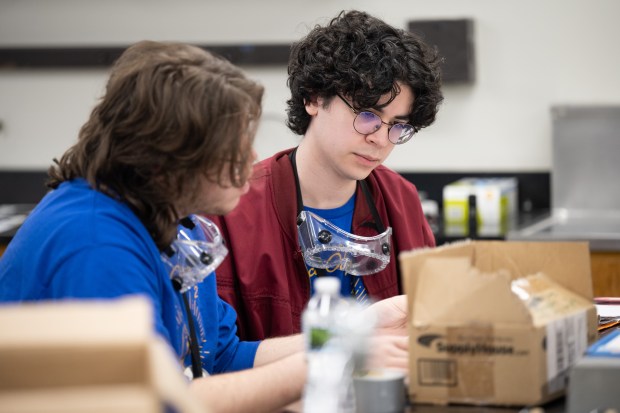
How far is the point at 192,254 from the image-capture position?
75.4 inches

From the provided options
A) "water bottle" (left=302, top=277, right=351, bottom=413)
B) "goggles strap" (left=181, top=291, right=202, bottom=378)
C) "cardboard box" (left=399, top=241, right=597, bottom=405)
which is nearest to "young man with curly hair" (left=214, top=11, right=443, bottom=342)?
"goggles strap" (left=181, top=291, right=202, bottom=378)

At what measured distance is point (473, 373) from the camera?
1619mm

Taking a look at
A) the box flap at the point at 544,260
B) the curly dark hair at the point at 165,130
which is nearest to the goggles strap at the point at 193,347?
the curly dark hair at the point at 165,130

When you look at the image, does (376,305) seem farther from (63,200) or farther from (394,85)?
(63,200)

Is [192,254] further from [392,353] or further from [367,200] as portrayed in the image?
[367,200]

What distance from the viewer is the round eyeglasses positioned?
95.0 inches

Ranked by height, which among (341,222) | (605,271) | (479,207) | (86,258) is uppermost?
(86,258)

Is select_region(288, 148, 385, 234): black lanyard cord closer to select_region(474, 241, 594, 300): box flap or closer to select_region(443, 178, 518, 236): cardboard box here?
select_region(474, 241, 594, 300): box flap

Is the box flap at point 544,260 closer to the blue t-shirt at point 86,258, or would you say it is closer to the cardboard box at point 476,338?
the cardboard box at point 476,338

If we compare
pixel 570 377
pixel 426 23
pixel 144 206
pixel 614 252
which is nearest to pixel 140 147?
pixel 144 206

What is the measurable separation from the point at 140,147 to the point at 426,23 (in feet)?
9.42

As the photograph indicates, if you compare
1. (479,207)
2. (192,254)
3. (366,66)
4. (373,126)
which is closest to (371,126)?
(373,126)

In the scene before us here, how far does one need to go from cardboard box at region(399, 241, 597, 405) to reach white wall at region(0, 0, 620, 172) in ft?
9.01

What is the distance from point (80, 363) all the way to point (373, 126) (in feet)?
4.95
